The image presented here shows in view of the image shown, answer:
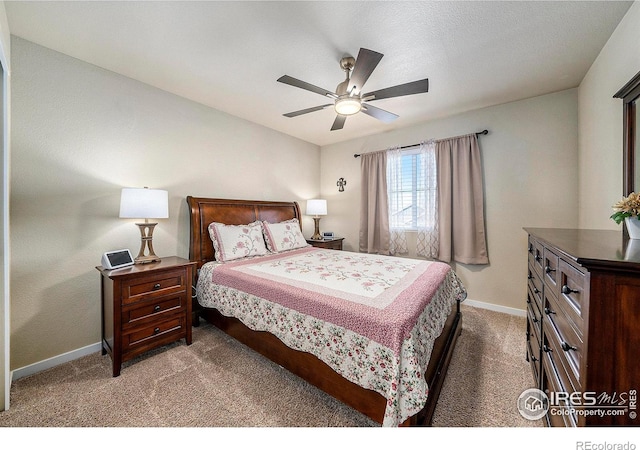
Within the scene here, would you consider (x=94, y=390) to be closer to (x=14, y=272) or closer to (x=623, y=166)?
(x=14, y=272)

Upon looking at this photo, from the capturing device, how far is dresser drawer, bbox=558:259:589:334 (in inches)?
34.7

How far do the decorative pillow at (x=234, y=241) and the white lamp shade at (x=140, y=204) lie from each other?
0.64 meters

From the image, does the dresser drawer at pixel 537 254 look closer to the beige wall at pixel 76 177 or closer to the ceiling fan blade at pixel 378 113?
the ceiling fan blade at pixel 378 113

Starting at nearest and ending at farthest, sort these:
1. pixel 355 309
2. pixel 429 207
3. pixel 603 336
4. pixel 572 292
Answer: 1. pixel 603 336
2. pixel 572 292
3. pixel 355 309
4. pixel 429 207

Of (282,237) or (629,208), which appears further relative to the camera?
(282,237)

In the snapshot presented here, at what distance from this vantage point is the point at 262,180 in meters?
3.75

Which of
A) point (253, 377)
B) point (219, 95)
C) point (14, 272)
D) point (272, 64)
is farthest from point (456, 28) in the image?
point (14, 272)

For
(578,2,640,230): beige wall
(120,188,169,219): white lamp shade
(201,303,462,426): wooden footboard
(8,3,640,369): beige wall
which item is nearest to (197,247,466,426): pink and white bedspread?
(201,303,462,426): wooden footboard

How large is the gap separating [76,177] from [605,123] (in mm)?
4514

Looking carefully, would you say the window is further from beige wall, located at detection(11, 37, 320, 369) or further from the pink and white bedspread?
beige wall, located at detection(11, 37, 320, 369)

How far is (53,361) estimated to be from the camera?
203 cm

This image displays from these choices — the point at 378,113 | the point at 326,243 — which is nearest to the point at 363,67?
the point at 378,113

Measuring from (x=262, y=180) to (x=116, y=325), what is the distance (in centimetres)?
247

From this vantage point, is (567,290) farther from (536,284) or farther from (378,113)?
(378,113)
